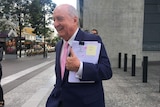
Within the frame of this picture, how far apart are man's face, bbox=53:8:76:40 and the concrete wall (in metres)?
16.4

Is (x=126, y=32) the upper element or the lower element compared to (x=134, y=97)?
upper

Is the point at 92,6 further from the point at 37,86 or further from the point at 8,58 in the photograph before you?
the point at 8,58

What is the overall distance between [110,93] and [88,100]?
23.4 ft

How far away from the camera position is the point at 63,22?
2621 millimetres

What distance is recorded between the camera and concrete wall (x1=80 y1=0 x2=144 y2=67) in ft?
62.5

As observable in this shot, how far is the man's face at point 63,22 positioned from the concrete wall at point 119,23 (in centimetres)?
1640

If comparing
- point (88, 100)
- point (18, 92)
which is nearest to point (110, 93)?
point (18, 92)

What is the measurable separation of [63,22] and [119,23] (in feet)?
55.1

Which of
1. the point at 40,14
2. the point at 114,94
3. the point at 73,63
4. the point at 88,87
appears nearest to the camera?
the point at 73,63

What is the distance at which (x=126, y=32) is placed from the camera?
62.8 ft

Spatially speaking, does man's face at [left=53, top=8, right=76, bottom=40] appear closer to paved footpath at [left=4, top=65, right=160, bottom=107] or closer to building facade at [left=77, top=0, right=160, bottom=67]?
paved footpath at [left=4, top=65, right=160, bottom=107]

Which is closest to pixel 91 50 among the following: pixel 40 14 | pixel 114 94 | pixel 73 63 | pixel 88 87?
pixel 73 63

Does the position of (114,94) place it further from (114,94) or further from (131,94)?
(131,94)

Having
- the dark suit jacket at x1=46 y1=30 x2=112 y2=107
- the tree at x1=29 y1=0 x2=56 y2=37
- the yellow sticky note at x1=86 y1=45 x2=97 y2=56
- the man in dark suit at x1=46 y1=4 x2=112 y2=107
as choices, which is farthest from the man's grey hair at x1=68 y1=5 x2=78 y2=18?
the tree at x1=29 y1=0 x2=56 y2=37
